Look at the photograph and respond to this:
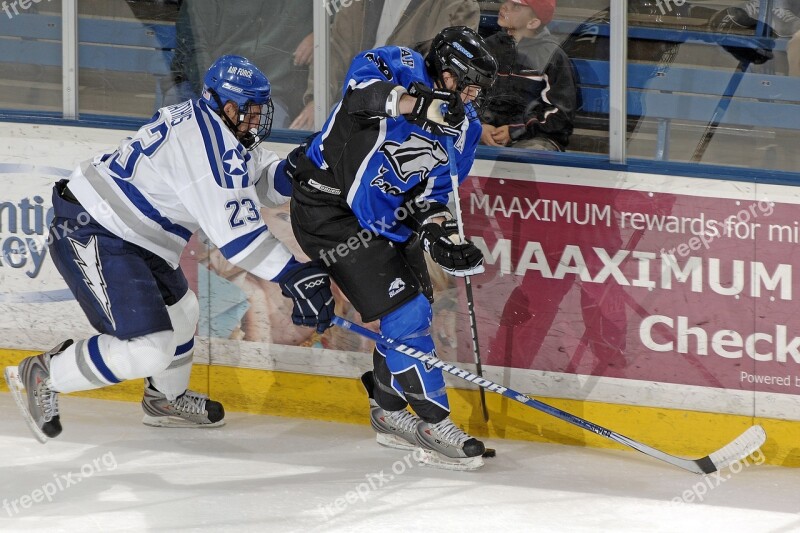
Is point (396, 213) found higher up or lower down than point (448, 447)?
higher up

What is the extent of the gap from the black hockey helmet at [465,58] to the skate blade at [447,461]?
3.54ft

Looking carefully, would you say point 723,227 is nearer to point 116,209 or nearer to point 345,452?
point 345,452

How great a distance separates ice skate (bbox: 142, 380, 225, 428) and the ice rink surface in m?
0.04

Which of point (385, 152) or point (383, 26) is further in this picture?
point (383, 26)

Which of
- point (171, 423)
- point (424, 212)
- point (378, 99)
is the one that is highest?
point (378, 99)

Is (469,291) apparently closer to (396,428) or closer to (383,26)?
(396,428)

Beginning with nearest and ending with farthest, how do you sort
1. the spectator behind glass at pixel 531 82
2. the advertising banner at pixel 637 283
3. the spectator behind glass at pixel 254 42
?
the advertising banner at pixel 637 283, the spectator behind glass at pixel 531 82, the spectator behind glass at pixel 254 42

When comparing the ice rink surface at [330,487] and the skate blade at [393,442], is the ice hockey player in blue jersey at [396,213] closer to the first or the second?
the skate blade at [393,442]

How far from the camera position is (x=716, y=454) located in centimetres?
318

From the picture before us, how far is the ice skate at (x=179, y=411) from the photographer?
356 cm

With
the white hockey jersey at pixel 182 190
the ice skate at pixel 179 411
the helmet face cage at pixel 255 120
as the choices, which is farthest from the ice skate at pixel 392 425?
the helmet face cage at pixel 255 120

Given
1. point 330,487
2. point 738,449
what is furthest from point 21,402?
point 738,449

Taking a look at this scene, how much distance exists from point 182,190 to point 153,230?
0.22 m

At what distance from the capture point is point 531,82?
3566 millimetres
